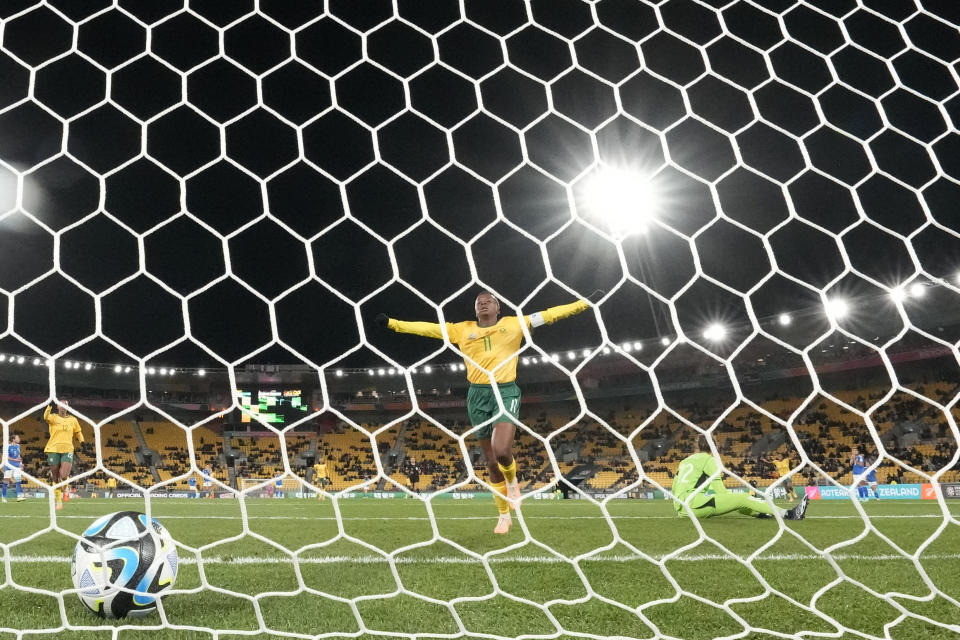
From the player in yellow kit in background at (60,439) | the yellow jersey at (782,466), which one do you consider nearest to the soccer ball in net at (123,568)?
the player in yellow kit in background at (60,439)

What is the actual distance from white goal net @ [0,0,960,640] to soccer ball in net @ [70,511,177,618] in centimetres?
8

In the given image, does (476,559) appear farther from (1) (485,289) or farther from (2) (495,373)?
(1) (485,289)

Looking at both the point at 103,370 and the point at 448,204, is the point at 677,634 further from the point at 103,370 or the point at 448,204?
the point at 103,370

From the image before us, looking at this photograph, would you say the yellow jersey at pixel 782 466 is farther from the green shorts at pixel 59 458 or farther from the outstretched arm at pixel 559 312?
the green shorts at pixel 59 458

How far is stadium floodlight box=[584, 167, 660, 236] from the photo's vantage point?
1443 cm

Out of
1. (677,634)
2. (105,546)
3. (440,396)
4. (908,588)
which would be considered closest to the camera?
(677,634)

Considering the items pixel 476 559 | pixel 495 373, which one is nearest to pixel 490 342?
pixel 495 373

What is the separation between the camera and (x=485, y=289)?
144 inches

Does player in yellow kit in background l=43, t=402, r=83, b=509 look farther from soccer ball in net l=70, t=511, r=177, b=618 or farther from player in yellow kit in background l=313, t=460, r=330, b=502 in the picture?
player in yellow kit in background l=313, t=460, r=330, b=502

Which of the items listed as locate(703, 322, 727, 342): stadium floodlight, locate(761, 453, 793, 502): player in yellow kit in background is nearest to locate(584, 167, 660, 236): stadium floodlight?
locate(703, 322, 727, 342): stadium floodlight

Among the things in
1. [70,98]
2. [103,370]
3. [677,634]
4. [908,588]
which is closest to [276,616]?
[677,634]

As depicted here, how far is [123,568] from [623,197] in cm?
1463

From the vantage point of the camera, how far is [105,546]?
2.00 meters

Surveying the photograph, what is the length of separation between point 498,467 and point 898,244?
731 inches
